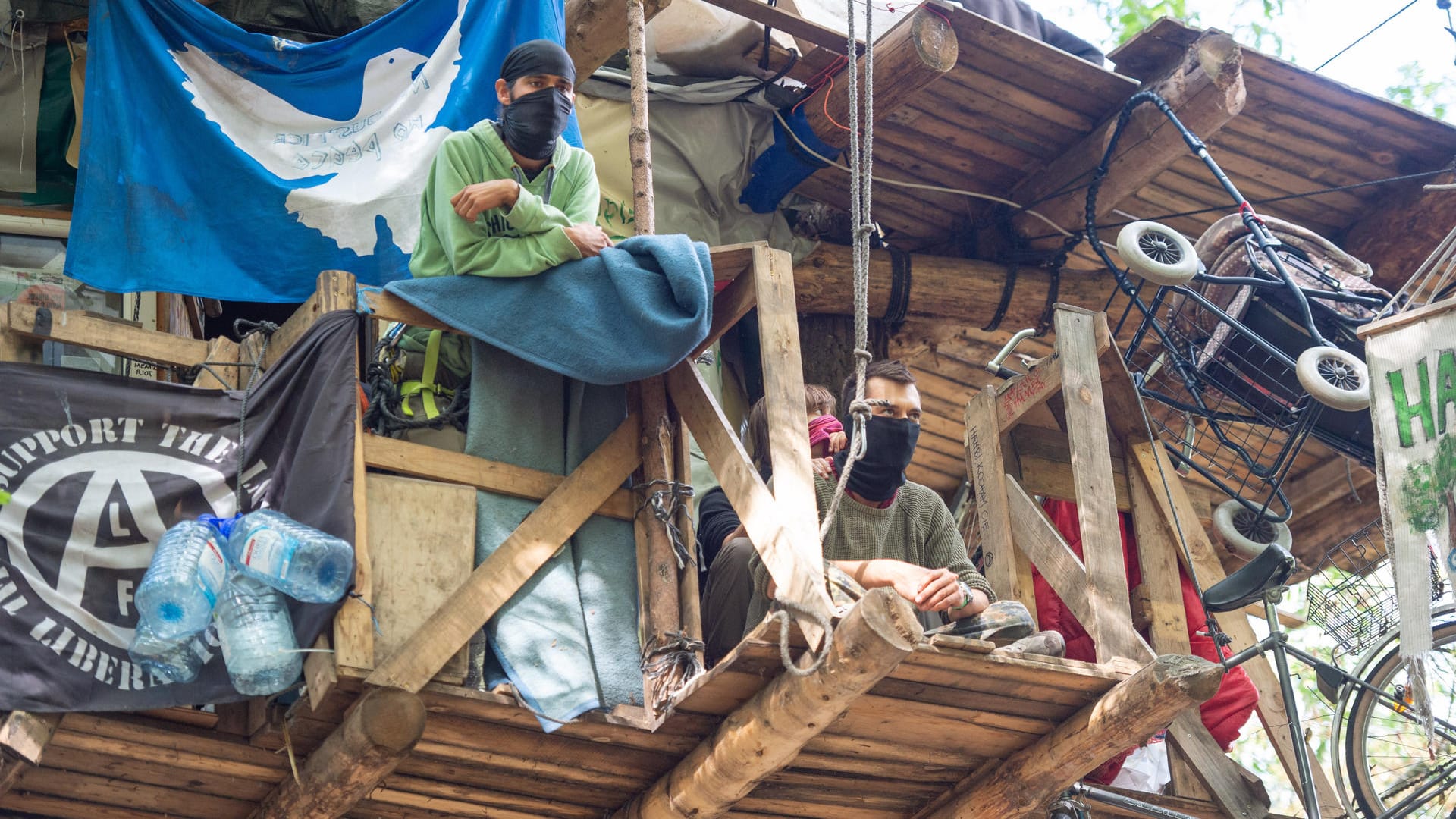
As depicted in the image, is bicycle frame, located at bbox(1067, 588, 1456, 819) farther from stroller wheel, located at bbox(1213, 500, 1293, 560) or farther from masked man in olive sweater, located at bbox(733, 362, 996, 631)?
stroller wheel, located at bbox(1213, 500, 1293, 560)

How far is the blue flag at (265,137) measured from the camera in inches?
263

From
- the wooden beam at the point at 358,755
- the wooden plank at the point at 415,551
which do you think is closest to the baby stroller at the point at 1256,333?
the wooden plank at the point at 415,551

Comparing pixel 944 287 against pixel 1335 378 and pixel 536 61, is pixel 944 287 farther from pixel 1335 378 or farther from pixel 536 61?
pixel 536 61

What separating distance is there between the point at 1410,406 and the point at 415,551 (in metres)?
3.82

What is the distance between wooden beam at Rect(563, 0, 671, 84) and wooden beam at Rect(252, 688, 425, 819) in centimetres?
356

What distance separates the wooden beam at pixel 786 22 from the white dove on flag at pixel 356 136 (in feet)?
5.25

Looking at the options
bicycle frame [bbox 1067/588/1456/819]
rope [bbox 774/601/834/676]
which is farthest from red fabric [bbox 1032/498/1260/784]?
rope [bbox 774/601/834/676]

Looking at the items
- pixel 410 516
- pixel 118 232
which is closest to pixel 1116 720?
pixel 410 516

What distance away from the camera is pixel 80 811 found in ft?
18.7

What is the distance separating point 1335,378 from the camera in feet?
24.3

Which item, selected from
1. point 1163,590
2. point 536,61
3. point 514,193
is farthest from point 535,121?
point 1163,590

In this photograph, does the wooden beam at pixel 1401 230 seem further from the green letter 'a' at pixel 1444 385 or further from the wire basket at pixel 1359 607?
the green letter 'a' at pixel 1444 385

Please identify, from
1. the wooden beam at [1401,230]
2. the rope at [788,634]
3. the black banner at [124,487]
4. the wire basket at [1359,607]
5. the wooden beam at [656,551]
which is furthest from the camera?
the wooden beam at [1401,230]

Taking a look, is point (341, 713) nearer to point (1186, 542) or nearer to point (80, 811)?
point (80, 811)
